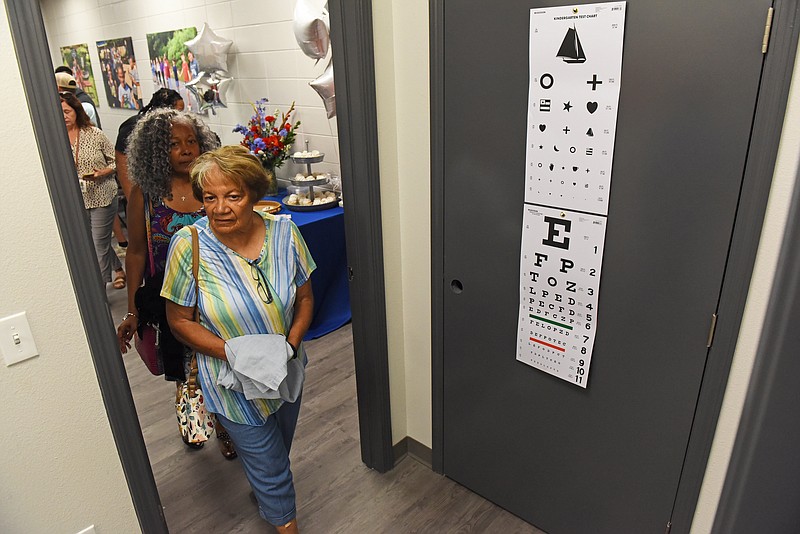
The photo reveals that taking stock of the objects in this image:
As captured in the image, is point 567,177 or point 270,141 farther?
point 270,141


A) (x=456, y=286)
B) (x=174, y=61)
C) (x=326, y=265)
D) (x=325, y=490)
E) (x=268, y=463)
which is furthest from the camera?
(x=174, y=61)

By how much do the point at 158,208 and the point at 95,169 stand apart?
82.4 inches

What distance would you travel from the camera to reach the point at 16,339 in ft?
4.03

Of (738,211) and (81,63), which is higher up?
(81,63)

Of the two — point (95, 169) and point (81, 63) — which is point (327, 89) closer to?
point (95, 169)

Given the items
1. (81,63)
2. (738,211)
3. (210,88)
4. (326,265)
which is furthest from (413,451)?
(81,63)

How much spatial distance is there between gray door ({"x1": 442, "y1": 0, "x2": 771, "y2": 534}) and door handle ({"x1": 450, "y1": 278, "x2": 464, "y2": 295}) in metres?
0.01

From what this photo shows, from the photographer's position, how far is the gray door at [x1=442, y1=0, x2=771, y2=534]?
4.29 feet

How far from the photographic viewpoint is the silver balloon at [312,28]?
317 cm

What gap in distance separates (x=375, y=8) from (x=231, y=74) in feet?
9.87

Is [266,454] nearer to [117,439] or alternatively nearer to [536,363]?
[117,439]

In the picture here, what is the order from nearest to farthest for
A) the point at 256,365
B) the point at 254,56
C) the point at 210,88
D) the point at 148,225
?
the point at 256,365, the point at 148,225, the point at 254,56, the point at 210,88

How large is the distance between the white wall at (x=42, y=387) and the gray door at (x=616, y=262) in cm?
117

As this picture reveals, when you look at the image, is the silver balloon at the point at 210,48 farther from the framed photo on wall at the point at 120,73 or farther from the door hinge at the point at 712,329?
the door hinge at the point at 712,329
